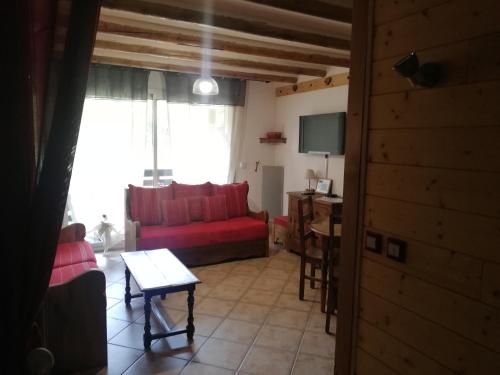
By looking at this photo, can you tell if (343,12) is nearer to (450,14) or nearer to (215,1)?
(215,1)

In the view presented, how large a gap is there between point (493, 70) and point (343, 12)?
1.85 metres

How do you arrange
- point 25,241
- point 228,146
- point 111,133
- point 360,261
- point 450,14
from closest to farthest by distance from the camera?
point 25,241 → point 450,14 → point 360,261 → point 111,133 → point 228,146

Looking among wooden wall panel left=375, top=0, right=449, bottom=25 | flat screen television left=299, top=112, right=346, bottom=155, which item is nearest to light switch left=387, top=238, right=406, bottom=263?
wooden wall panel left=375, top=0, right=449, bottom=25

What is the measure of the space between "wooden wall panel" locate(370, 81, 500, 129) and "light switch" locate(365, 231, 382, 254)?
0.49 metres

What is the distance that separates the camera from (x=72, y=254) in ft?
11.0

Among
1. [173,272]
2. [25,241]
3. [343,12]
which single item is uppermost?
[343,12]

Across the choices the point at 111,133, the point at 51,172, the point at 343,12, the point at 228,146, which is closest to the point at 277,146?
the point at 228,146

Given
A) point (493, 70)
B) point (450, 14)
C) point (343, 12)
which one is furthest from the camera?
point (343, 12)

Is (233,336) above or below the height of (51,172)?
below

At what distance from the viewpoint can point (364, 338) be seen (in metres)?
1.77

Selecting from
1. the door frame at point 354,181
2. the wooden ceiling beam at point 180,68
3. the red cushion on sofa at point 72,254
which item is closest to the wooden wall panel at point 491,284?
the door frame at point 354,181

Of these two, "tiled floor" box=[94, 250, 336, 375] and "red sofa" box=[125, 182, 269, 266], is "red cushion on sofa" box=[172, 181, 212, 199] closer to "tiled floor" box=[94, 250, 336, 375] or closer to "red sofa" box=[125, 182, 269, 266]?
"red sofa" box=[125, 182, 269, 266]

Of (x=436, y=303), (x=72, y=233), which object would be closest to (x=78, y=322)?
(x=72, y=233)

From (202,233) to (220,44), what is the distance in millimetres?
2135
